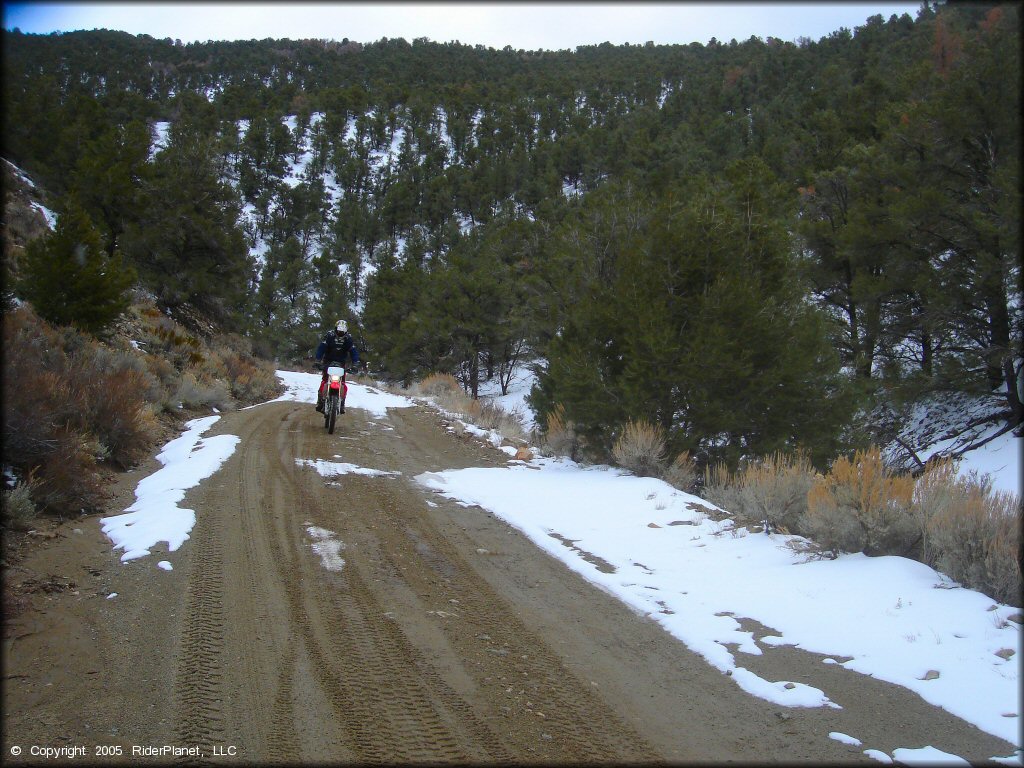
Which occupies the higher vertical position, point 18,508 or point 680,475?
point 18,508

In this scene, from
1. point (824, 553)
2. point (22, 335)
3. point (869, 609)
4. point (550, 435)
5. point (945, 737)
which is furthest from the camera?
point (550, 435)

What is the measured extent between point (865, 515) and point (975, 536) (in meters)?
0.89

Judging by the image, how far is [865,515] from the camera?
5.18 metres

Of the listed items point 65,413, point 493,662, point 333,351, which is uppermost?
point 333,351

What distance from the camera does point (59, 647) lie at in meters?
3.72

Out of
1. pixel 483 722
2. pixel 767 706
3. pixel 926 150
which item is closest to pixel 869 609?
pixel 767 706

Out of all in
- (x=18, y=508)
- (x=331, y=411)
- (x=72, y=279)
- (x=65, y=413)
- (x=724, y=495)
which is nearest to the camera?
(x=18, y=508)

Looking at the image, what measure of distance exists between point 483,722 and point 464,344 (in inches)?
1196

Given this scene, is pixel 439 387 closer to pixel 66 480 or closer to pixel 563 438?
pixel 563 438

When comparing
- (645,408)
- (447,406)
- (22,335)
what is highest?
(22,335)

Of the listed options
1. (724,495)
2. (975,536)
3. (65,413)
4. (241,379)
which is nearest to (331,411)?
(65,413)

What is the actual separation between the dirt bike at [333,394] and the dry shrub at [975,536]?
357 inches

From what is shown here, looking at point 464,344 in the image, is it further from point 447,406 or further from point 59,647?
point 59,647

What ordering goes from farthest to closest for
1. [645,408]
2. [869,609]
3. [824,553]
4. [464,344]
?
[464,344], [645,408], [824,553], [869,609]
